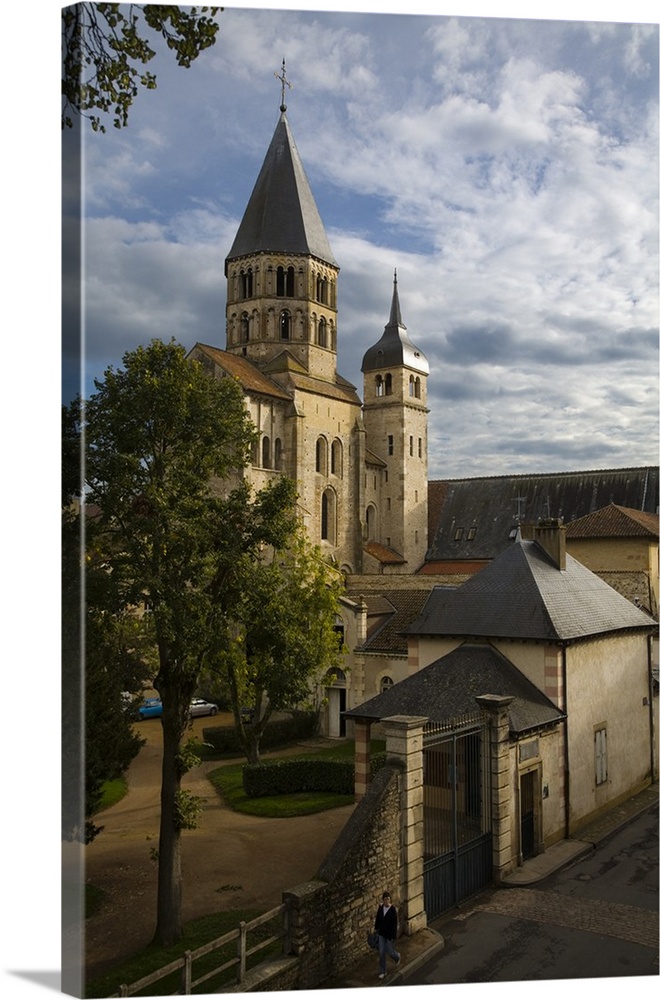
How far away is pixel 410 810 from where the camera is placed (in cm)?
1022

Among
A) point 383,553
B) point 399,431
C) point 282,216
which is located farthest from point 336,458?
point 282,216

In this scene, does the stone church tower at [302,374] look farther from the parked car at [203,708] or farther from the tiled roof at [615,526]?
the tiled roof at [615,526]

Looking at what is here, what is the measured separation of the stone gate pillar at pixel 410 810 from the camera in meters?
9.98

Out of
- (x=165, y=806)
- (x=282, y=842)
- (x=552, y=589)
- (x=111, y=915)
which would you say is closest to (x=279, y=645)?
(x=165, y=806)

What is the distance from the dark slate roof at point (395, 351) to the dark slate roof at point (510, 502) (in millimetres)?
8214

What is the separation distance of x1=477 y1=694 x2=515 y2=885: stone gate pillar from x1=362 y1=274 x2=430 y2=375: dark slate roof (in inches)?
1442

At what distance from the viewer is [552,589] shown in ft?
53.9

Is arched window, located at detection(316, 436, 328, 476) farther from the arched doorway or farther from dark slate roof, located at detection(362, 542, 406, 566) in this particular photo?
the arched doorway

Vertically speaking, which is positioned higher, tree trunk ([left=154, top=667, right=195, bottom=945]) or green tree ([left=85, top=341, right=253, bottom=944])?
green tree ([left=85, top=341, right=253, bottom=944])

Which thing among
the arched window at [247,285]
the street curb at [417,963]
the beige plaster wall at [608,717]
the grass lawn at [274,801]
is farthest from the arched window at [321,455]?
the street curb at [417,963]

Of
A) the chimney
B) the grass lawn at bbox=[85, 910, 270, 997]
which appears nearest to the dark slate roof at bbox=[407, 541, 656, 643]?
the chimney

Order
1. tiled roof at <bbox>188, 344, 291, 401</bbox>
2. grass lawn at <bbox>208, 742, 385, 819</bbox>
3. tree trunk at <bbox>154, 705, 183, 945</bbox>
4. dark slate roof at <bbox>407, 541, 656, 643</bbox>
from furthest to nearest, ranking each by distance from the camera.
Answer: tiled roof at <bbox>188, 344, 291, 401</bbox> → grass lawn at <bbox>208, 742, 385, 819</bbox> → dark slate roof at <bbox>407, 541, 656, 643</bbox> → tree trunk at <bbox>154, 705, 183, 945</bbox>

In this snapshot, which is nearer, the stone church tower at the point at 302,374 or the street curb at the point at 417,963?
the street curb at the point at 417,963

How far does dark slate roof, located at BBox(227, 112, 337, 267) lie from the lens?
37.9 meters
